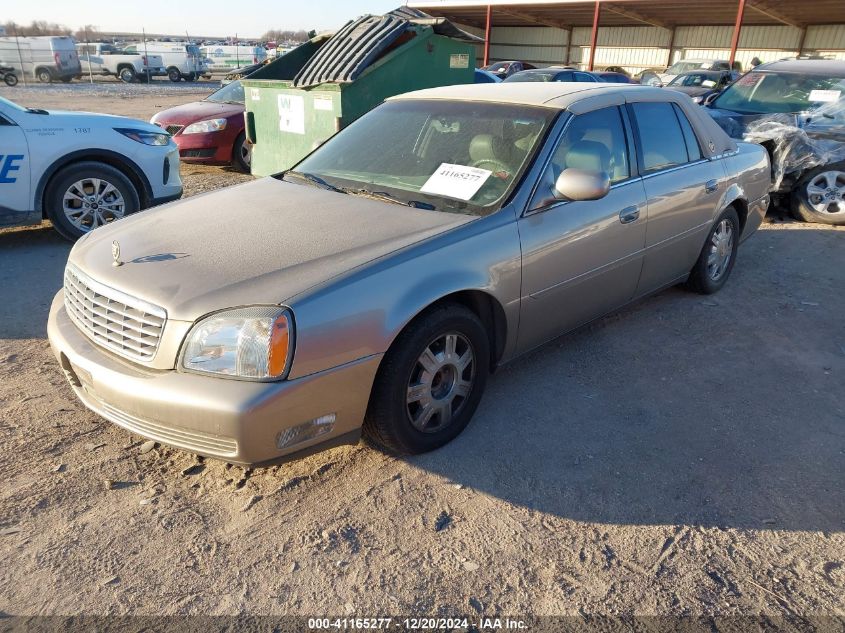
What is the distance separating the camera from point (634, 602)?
2.35m

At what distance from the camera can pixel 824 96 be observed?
26.4 feet

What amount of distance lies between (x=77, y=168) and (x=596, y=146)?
15.6 feet

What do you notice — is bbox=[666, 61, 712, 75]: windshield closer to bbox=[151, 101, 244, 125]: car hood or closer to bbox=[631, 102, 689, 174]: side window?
bbox=[151, 101, 244, 125]: car hood

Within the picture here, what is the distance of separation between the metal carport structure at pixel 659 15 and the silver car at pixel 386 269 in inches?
879

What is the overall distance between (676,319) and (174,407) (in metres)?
3.70

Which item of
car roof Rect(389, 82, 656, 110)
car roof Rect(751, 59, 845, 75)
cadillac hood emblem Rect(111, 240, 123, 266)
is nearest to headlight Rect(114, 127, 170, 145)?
car roof Rect(389, 82, 656, 110)

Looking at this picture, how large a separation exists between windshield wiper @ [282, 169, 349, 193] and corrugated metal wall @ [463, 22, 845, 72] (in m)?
31.9

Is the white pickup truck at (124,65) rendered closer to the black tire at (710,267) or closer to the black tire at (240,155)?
the black tire at (240,155)

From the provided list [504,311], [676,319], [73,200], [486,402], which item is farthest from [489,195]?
[73,200]

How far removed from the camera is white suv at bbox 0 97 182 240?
19.2ft

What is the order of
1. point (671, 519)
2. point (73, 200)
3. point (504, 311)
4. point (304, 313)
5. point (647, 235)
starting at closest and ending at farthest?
1. point (304, 313)
2. point (671, 519)
3. point (504, 311)
4. point (647, 235)
5. point (73, 200)

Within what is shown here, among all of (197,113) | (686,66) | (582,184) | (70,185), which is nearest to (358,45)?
(70,185)

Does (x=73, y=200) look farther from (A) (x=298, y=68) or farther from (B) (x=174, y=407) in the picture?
(B) (x=174, y=407)

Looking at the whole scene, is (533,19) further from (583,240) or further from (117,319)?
(117,319)
